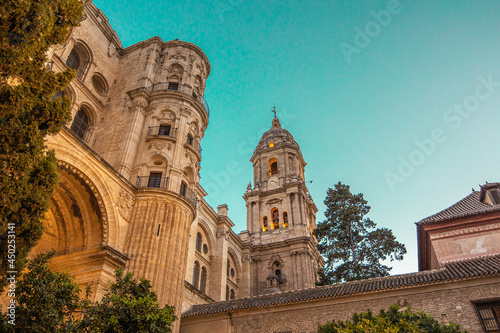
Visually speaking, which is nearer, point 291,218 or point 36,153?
point 36,153

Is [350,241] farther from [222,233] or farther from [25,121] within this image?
[25,121]

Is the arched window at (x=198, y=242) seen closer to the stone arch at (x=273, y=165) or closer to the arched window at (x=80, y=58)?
the arched window at (x=80, y=58)

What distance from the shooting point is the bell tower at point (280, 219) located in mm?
35656

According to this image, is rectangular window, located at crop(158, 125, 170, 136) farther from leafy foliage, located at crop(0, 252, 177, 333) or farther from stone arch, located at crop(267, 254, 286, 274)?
stone arch, located at crop(267, 254, 286, 274)

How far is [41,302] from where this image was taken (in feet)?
26.7

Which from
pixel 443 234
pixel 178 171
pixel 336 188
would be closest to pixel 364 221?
pixel 336 188

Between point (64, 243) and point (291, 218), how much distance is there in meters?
27.0

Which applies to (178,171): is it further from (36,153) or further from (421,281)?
(421,281)

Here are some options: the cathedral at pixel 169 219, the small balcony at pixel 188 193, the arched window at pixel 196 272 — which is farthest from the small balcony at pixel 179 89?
the arched window at pixel 196 272

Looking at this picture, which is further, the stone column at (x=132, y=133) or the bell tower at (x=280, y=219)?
the bell tower at (x=280, y=219)

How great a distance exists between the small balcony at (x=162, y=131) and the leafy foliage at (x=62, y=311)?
43.0 ft

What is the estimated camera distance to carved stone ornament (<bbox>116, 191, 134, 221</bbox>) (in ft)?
56.3

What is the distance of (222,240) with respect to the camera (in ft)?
104

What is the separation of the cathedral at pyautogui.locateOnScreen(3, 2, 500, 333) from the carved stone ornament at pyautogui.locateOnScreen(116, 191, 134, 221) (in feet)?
0.19
